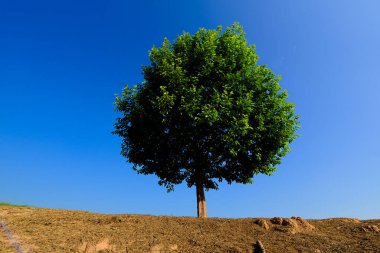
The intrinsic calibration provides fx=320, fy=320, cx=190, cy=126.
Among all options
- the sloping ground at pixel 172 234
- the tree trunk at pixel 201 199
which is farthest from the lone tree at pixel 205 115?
the sloping ground at pixel 172 234

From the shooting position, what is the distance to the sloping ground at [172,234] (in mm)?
12438

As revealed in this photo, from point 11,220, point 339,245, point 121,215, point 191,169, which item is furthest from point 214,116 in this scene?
point 11,220

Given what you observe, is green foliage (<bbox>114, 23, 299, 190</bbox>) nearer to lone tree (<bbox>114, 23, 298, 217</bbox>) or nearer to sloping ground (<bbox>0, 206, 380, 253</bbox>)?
lone tree (<bbox>114, 23, 298, 217</bbox>)

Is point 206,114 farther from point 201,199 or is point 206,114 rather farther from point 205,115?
point 201,199

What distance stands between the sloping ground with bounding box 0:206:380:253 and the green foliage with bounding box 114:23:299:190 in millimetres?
6815

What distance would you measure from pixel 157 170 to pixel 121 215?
25.7 ft

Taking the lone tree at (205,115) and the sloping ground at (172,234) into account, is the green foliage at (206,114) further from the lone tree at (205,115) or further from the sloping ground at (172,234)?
the sloping ground at (172,234)

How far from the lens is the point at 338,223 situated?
16656 millimetres

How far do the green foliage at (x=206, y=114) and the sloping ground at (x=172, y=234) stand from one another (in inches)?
268

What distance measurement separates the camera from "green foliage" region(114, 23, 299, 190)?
2081 centimetres

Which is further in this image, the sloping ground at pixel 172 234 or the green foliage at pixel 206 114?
the green foliage at pixel 206 114

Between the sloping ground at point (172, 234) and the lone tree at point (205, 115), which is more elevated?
the lone tree at point (205, 115)

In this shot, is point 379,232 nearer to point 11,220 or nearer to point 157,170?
point 157,170

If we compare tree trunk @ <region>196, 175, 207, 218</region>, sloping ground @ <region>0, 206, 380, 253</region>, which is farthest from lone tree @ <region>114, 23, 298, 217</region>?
sloping ground @ <region>0, 206, 380, 253</region>
